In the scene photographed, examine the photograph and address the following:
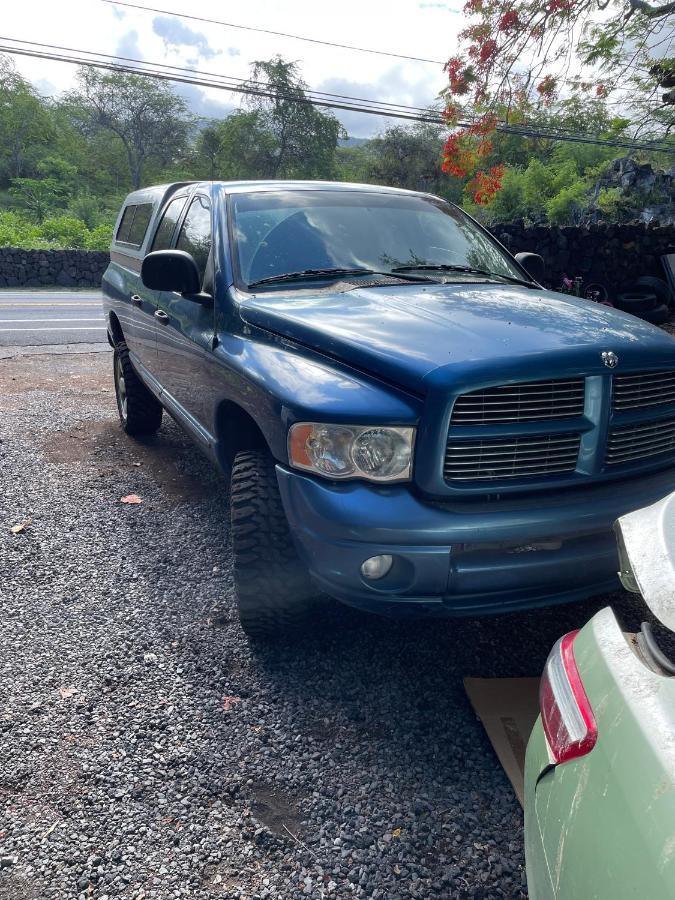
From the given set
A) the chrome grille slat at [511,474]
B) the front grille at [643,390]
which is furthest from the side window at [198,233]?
the front grille at [643,390]

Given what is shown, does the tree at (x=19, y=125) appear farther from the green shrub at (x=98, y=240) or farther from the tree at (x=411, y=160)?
the green shrub at (x=98, y=240)

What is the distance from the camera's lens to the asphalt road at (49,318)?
11.1 metres

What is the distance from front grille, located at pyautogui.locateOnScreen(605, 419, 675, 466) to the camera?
2.51 metres

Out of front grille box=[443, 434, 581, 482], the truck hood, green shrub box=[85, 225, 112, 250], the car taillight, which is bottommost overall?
green shrub box=[85, 225, 112, 250]

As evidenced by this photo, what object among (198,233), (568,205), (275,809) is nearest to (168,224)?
(198,233)

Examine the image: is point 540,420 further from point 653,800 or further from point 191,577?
point 191,577

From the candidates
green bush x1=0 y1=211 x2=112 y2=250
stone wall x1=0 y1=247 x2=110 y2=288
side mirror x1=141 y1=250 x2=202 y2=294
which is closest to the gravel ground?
side mirror x1=141 y1=250 x2=202 y2=294

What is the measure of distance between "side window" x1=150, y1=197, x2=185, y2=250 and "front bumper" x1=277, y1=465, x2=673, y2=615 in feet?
8.51

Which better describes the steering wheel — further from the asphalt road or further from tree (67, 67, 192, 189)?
tree (67, 67, 192, 189)

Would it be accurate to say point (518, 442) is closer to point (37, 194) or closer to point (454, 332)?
point (454, 332)

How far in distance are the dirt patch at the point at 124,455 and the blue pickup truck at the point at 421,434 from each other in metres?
1.46

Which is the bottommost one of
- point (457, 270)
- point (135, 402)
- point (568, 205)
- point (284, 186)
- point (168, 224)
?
point (135, 402)

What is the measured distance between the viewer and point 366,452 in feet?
7.52

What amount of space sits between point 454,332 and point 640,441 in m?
0.81
